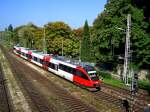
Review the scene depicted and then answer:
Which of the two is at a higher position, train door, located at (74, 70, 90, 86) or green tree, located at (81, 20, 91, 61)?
green tree, located at (81, 20, 91, 61)

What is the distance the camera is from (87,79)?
3988 cm

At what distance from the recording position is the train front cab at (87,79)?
39.7m

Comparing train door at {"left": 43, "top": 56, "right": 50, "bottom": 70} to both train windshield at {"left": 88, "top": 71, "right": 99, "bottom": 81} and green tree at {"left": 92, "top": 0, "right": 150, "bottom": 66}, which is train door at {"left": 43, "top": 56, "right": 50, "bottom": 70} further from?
train windshield at {"left": 88, "top": 71, "right": 99, "bottom": 81}

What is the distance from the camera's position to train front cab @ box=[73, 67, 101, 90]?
39.7m

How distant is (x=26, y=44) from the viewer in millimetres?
162375

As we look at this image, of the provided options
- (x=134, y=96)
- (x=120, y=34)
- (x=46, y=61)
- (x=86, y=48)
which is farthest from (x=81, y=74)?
(x=86, y=48)

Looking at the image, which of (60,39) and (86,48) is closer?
(86,48)

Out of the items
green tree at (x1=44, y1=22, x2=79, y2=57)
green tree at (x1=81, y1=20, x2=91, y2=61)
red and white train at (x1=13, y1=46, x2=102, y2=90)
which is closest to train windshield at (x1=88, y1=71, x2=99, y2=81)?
red and white train at (x1=13, y1=46, x2=102, y2=90)

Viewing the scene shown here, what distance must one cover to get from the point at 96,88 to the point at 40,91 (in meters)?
6.75

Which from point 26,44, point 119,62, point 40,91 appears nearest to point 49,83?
point 40,91

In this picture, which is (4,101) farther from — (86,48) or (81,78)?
(86,48)

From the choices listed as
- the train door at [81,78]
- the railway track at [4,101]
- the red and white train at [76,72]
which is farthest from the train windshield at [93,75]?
the railway track at [4,101]

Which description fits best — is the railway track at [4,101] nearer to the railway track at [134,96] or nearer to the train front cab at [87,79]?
the train front cab at [87,79]

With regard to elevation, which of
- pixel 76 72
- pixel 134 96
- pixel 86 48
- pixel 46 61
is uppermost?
pixel 86 48
